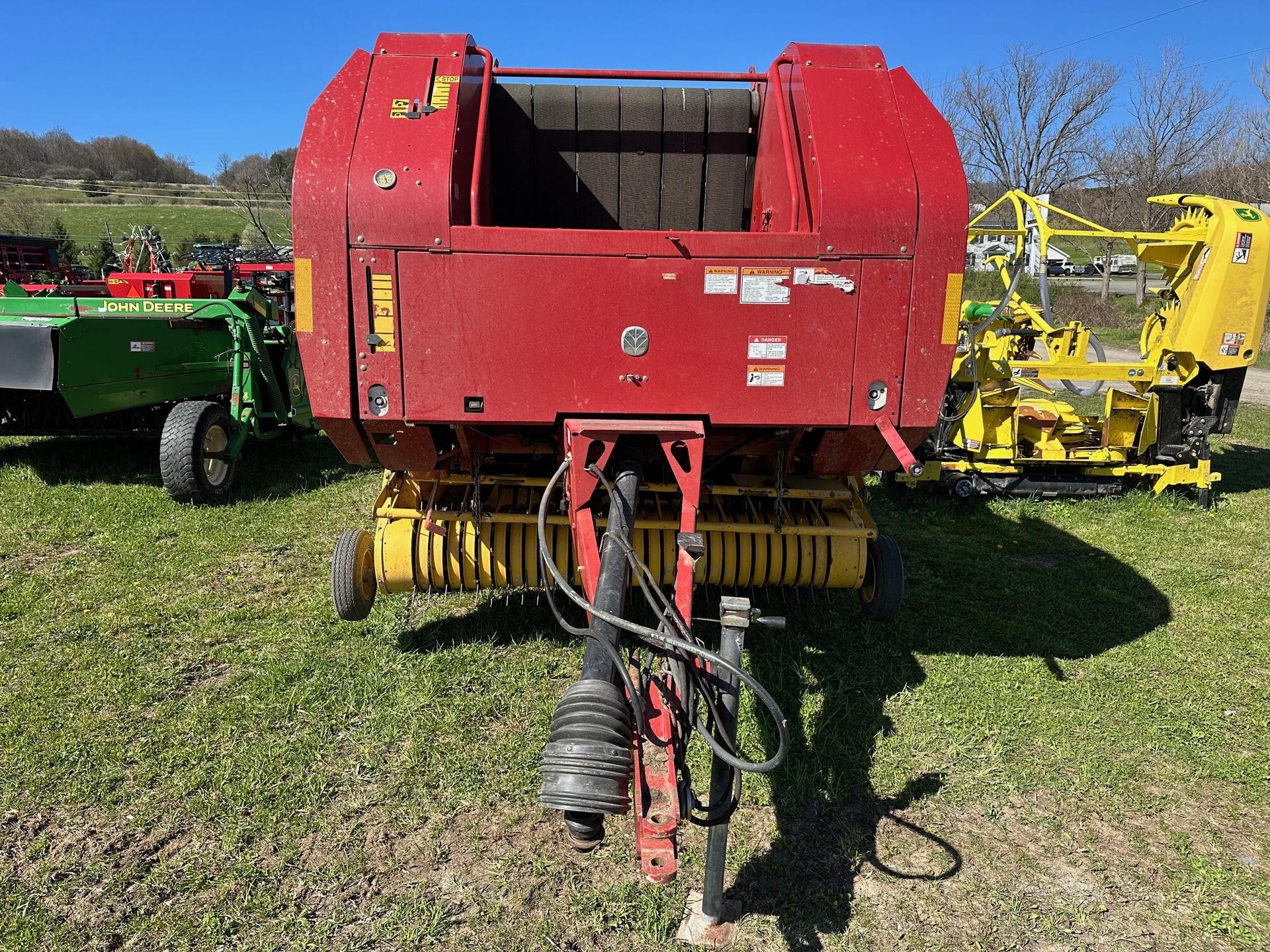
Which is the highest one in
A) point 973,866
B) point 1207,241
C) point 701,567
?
point 1207,241

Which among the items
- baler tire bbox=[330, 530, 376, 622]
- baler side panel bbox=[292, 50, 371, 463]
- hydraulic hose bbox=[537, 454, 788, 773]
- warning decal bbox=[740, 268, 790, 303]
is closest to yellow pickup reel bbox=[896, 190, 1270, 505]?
warning decal bbox=[740, 268, 790, 303]

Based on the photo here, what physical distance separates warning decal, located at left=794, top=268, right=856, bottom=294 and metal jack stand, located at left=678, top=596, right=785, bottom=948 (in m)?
1.41

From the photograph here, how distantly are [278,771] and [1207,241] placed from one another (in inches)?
268

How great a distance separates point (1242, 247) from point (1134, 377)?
3.64ft

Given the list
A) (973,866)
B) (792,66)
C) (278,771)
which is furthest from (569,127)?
(973,866)

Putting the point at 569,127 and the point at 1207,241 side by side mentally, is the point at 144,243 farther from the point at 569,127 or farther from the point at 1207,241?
the point at 1207,241

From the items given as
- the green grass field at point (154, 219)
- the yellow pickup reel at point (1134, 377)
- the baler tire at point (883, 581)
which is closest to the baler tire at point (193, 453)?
the baler tire at point (883, 581)

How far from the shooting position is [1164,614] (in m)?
4.73

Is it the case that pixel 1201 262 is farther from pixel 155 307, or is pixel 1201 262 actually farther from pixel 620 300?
pixel 155 307

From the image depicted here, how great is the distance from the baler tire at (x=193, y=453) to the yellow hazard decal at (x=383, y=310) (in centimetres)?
340

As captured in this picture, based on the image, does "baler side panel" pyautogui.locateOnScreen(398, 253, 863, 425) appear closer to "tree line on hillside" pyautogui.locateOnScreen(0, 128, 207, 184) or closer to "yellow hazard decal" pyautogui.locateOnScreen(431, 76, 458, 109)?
"yellow hazard decal" pyautogui.locateOnScreen(431, 76, 458, 109)

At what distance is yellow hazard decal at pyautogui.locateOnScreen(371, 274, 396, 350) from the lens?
3.03 meters

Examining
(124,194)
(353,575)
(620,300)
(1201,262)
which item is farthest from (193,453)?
(124,194)

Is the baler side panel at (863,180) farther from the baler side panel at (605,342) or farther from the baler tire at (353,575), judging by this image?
the baler tire at (353,575)
